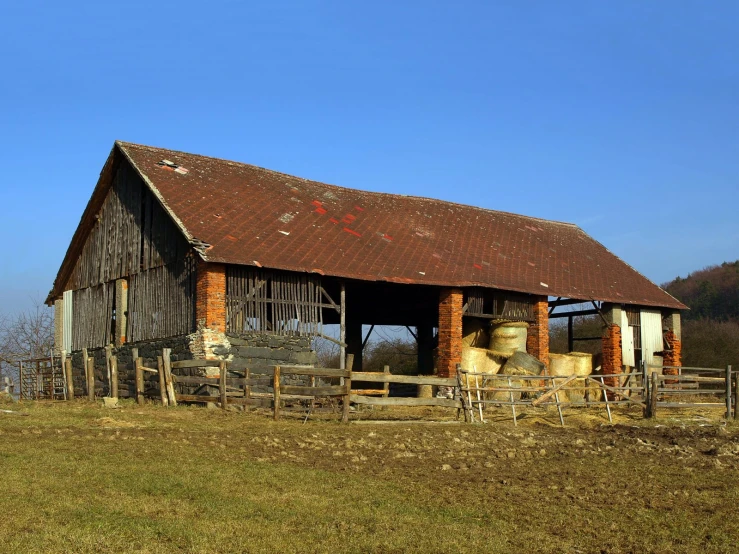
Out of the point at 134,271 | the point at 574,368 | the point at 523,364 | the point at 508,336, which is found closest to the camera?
the point at 134,271

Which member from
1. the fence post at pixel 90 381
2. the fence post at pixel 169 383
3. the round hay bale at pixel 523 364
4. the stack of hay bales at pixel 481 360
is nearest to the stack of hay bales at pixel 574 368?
the round hay bale at pixel 523 364

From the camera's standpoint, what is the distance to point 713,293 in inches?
2886

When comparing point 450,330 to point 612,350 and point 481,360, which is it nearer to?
point 481,360

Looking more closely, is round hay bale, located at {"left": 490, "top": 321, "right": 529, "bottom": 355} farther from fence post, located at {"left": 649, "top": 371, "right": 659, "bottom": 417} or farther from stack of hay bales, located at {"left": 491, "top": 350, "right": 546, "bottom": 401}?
fence post, located at {"left": 649, "top": 371, "right": 659, "bottom": 417}

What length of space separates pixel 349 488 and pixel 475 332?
1846cm

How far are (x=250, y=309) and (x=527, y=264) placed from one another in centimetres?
1207

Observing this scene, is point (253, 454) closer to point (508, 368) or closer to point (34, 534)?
point (34, 534)

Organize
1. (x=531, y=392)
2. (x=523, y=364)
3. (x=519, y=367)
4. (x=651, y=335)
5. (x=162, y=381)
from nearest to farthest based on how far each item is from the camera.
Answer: (x=162, y=381), (x=531, y=392), (x=519, y=367), (x=523, y=364), (x=651, y=335)

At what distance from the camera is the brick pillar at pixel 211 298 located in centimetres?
2215

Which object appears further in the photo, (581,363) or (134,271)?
(581,363)

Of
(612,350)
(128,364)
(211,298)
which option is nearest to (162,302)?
(128,364)

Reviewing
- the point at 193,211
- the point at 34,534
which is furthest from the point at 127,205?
the point at 34,534

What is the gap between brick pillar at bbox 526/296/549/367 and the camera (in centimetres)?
2916

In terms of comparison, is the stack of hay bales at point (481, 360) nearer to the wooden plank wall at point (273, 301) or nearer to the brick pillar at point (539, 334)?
the brick pillar at point (539, 334)
